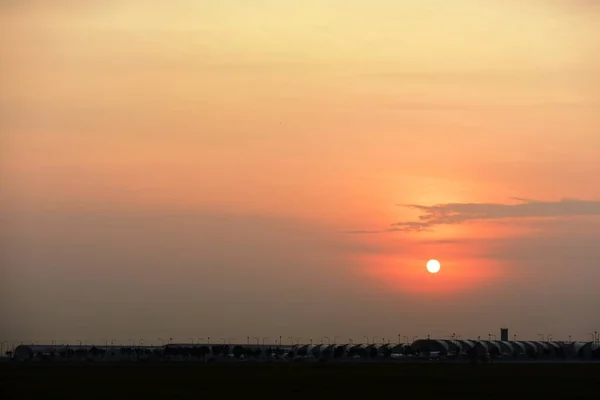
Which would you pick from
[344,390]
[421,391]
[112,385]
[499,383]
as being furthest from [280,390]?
[499,383]

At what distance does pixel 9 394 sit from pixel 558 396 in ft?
124

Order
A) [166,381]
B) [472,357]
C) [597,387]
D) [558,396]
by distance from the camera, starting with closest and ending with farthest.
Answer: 1. [558,396]
2. [597,387]
3. [166,381]
4. [472,357]

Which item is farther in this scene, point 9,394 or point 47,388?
point 47,388

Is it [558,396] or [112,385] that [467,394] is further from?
[112,385]

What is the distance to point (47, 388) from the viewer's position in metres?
78.5

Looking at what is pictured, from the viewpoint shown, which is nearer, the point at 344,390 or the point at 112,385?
the point at 344,390

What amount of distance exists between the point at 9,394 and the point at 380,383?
3157 cm

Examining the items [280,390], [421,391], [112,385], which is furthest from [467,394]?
[112,385]

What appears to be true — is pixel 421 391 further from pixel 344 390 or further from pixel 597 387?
pixel 597 387

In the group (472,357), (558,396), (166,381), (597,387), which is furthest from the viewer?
(472,357)

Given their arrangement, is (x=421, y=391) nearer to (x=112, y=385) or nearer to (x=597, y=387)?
(x=597, y=387)

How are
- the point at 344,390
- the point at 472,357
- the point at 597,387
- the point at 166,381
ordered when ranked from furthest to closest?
1. the point at 472,357
2. the point at 166,381
3. the point at 597,387
4. the point at 344,390

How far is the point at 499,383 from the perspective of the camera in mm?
86938

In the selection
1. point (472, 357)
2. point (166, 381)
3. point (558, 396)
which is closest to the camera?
point (558, 396)
